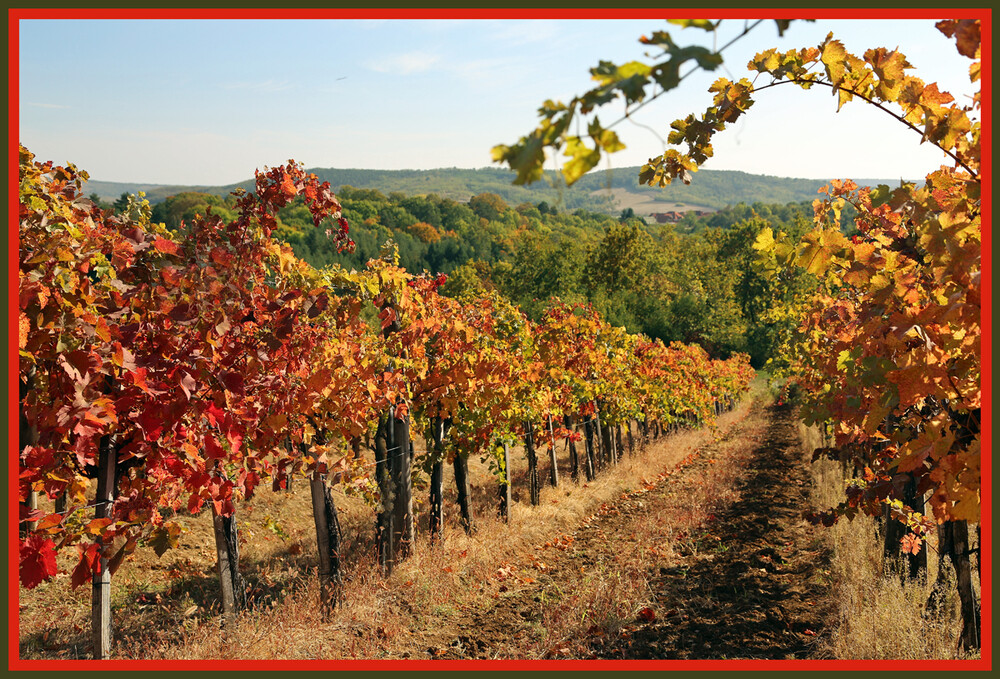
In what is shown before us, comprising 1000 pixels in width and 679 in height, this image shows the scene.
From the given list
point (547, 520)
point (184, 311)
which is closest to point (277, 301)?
point (184, 311)

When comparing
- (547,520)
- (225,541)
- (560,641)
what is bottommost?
(547,520)

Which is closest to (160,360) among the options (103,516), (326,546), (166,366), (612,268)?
(166,366)

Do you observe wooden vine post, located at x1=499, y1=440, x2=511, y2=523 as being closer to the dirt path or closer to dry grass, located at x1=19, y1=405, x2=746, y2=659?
dry grass, located at x1=19, y1=405, x2=746, y2=659

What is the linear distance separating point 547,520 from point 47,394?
796 centimetres

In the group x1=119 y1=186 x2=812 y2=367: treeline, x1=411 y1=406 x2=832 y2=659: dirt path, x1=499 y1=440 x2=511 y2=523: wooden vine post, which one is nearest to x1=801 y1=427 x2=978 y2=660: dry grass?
x1=411 y1=406 x2=832 y2=659: dirt path

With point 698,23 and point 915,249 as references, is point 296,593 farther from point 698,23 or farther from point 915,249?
point 698,23

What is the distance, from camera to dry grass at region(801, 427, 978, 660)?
4719 millimetres

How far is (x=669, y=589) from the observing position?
7203 millimetres

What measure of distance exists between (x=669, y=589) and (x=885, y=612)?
93.2 inches

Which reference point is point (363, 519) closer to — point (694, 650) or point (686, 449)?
point (694, 650)

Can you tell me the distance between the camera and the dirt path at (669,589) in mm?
5848

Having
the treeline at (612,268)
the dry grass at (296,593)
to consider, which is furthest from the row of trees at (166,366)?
the treeline at (612,268)

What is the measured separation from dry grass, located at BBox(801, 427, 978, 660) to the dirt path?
0.32m

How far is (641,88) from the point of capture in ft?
4.12
